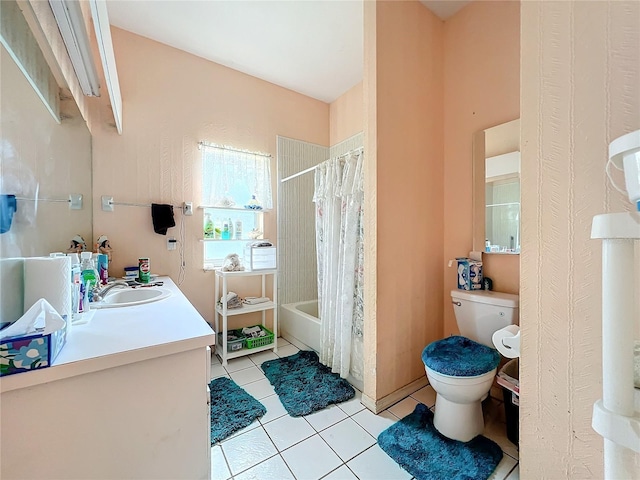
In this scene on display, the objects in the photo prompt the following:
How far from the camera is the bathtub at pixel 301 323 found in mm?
2367

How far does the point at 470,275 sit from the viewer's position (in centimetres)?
176

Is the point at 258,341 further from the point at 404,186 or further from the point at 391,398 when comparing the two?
the point at 404,186

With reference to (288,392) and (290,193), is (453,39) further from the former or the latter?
(288,392)

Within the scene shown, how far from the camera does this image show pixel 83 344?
29.8 inches

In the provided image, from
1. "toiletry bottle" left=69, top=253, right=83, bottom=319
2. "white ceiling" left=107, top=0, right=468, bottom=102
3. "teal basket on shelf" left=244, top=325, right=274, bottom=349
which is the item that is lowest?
"teal basket on shelf" left=244, top=325, right=274, bottom=349

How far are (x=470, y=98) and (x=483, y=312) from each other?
155cm

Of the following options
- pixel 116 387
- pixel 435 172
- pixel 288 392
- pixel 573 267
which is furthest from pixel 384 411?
pixel 435 172

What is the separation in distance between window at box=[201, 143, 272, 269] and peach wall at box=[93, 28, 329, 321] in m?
0.10

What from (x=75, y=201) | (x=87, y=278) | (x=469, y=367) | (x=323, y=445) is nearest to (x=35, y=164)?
(x=87, y=278)

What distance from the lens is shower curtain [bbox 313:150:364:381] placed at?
A: 1.85m

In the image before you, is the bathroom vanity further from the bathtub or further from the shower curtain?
the bathtub

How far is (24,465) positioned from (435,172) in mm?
2380

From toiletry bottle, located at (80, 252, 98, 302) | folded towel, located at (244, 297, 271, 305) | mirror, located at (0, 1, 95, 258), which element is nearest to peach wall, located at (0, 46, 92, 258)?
mirror, located at (0, 1, 95, 258)

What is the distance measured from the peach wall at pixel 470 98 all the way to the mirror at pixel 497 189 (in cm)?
6
